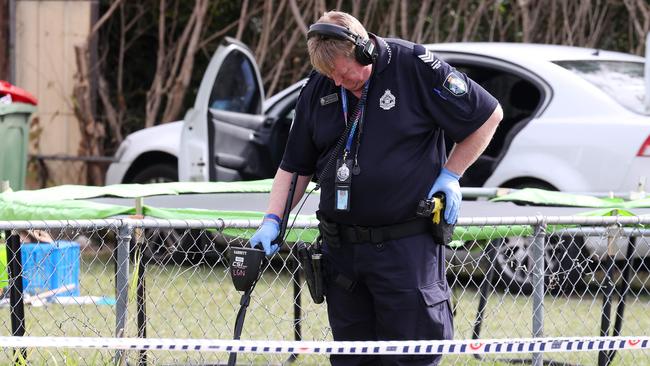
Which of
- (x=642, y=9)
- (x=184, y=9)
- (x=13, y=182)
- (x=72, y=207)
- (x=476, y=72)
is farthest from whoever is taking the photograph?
(x=184, y=9)

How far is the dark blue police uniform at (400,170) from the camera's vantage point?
3914mm

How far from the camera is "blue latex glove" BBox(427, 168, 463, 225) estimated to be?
392 cm

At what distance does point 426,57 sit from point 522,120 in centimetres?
399

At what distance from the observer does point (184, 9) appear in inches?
484

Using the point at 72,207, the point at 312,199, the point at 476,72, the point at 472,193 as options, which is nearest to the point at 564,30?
the point at 476,72

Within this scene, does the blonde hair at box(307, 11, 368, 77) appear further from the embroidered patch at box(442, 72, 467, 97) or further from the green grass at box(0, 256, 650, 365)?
the green grass at box(0, 256, 650, 365)

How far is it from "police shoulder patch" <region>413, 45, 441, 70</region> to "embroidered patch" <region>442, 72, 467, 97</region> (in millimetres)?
61

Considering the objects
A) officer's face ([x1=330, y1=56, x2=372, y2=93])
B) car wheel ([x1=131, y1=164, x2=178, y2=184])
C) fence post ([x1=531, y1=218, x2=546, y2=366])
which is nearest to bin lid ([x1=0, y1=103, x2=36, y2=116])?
car wheel ([x1=131, y1=164, x2=178, y2=184])

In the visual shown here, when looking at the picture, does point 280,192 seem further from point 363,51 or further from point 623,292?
point 623,292

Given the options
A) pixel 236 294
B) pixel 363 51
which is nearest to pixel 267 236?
pixel 363 51

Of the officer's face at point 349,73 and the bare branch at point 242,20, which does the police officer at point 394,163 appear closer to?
the officer's face at point 349,73

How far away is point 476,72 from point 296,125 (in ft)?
13.6

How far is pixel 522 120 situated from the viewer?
786 centimetres

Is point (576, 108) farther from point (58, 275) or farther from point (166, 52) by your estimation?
point (166, 52)
